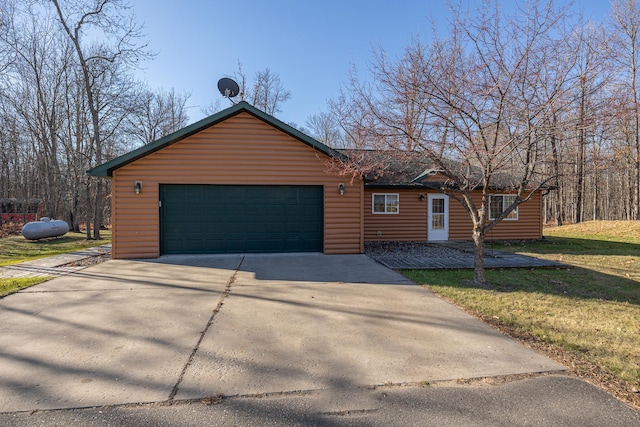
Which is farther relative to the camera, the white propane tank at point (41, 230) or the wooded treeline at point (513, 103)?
the white propane tank at point (41, 230)

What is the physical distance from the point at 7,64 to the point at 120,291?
694 inches

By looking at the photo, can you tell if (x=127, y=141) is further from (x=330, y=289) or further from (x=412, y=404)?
(x=412, y=404)

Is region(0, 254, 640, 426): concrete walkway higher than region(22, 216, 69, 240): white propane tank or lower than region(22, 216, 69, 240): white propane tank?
lower

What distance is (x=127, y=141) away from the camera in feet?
75.5

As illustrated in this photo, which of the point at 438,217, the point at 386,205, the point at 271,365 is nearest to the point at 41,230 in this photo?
the point at 386,205

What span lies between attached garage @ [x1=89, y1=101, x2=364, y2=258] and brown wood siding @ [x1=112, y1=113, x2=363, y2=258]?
27mm

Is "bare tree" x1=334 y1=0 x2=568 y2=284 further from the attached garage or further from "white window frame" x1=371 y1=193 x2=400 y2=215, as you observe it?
"white window frame" x1=371 y1=193 x2=400 y2=215

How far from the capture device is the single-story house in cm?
857

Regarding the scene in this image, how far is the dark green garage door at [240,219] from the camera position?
8867mm

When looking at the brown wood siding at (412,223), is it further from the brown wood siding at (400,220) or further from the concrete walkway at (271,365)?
the concrete walkway at (271,365)

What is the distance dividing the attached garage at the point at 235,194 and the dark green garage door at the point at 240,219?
3 cm

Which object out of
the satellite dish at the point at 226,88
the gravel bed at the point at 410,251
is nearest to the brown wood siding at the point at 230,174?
the gravel bed at the point at 410,251

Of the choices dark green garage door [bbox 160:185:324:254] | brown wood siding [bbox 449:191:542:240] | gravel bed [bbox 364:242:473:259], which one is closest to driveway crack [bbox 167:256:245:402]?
dark green garage door [bbox 160:185:324:254]

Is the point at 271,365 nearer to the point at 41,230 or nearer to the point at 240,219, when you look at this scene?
the point at 240,219
